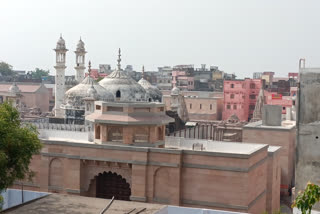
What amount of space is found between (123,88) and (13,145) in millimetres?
19509

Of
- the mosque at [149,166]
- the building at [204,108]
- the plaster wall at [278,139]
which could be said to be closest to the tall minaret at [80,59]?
the building at [204,108]

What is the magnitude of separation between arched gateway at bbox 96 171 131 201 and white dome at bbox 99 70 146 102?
1349 cm

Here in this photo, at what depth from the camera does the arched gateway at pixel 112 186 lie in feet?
66.0

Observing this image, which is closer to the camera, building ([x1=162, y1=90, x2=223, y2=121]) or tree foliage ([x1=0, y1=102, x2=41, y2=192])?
tree foliage ([x1=0, y1=102, x2=41, y2=192])

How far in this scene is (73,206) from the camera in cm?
1430

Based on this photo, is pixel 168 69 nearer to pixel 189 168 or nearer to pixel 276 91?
pixel 276 91

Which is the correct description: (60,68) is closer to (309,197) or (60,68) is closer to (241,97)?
(241,97)

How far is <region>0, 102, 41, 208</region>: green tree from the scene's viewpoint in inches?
584

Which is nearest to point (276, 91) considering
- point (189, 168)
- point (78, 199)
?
point (189, 168)

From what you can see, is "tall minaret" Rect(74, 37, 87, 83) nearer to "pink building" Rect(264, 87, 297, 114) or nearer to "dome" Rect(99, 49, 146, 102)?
"dome" Rect(99, 49, 146, 102)

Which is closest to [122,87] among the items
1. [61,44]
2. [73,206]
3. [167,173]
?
[61,44]

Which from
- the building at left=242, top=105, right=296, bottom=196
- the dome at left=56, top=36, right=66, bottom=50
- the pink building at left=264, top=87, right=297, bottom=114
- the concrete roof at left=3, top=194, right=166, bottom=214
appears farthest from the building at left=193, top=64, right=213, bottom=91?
the concrete roof at left=3, top=194, right=166, bottom=214

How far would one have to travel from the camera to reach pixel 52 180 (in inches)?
814

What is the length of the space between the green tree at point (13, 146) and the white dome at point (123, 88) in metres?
18.1
